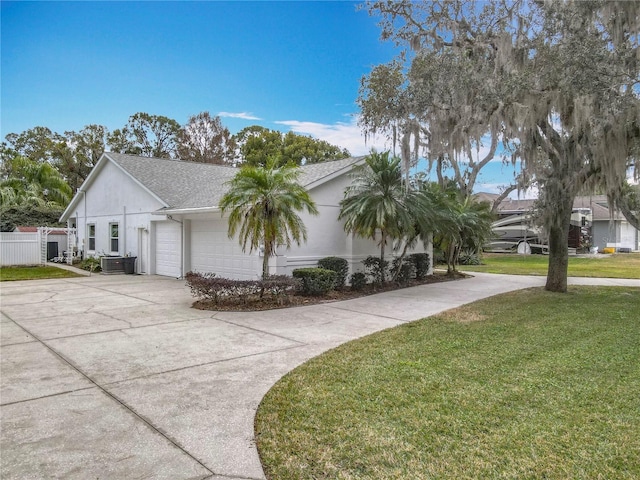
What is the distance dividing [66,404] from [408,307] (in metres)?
6.99

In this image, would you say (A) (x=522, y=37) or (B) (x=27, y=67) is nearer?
(A) (x=522, y=37)

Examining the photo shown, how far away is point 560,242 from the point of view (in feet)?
37.2

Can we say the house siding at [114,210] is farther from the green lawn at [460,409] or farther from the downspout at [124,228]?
the green lawn at [460,409]

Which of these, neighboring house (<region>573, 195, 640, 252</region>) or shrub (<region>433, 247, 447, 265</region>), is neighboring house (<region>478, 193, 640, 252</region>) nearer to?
neighboring house (<region>573, 195, 640, 252</region>)

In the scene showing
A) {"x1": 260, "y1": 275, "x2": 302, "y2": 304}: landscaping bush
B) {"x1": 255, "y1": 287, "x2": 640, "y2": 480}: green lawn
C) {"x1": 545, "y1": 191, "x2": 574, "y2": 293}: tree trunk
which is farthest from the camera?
{"x1": 545, "y1": 191, "x2": 574, "y2": 293}: tree trunk

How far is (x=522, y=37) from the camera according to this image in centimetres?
982

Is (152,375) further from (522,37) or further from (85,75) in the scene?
(85,75)

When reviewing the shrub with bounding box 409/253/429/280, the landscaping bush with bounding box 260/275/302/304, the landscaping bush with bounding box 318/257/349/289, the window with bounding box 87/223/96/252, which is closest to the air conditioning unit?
the window with bounding box 87/223/96/252

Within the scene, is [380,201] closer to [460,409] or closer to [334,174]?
[334,174]

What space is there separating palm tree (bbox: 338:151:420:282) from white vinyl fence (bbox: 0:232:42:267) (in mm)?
14550

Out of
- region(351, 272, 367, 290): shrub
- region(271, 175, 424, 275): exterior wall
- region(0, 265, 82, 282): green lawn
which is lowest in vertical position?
region(0, 265, 82, 282): green lawn

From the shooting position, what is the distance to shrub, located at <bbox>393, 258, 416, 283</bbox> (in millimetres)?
13258

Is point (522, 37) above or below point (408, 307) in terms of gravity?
above

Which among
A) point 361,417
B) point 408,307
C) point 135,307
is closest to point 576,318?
point 408,307
